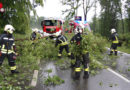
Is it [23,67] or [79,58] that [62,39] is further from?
[79,58]

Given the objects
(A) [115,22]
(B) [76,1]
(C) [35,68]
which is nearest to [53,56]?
(C) [35,68]

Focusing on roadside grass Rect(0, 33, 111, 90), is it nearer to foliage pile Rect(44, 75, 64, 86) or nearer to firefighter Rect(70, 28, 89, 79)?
firefighter Rect(70, 28, 89, 79)

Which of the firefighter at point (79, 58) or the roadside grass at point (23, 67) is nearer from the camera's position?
the roadside grass at point (23, 67)

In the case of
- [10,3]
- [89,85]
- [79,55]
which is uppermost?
[10,3]

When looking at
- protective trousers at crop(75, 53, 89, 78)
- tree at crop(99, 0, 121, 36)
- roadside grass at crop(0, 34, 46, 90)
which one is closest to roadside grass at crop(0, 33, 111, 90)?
roadside grass at crop(0, 34, 46, 90)

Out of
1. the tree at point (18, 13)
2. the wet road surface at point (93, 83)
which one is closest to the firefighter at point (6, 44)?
the wet road surface at point (93, 83)

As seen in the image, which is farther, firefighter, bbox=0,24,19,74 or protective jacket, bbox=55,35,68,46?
protective jacket, bbox=55,35,68,46

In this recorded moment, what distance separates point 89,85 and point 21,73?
2863 millimetres

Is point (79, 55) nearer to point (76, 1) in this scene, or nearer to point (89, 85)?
point (89, 85)

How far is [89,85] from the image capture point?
4.98 meters

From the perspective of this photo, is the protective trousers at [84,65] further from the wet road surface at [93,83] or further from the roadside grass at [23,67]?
the roadside grass at [23,67]

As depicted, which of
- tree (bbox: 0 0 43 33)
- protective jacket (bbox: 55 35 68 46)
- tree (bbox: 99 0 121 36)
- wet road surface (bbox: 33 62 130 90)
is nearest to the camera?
wet road surface (bbox: 33 62 130 90)

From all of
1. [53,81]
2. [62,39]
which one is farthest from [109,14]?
[53,81]

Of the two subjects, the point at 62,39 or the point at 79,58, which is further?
the point at 62,39
